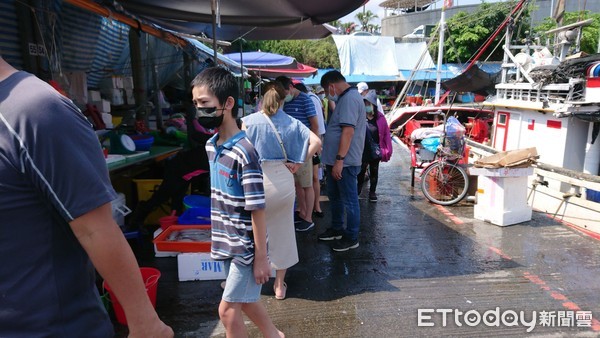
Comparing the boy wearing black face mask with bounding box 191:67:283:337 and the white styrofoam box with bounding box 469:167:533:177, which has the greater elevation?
the boy wearing black face mask with bounding box 191:67:283:337

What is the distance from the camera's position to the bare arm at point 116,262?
1154 mm

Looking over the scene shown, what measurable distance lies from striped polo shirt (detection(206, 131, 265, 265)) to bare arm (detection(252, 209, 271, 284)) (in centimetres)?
4

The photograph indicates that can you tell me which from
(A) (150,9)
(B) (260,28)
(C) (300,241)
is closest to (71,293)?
(C) (300,241)

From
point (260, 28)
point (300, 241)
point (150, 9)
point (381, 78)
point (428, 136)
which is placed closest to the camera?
point (300, 241)

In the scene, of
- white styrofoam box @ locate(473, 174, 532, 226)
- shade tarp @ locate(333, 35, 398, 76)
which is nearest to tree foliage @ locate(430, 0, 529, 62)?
shade tarp @ locate(333, 35, 398, 76)

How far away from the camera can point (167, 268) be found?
4.13 metres

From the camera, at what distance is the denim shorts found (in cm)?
227

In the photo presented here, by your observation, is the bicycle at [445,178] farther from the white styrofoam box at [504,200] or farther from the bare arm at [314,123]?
the bare arm at [314,123]

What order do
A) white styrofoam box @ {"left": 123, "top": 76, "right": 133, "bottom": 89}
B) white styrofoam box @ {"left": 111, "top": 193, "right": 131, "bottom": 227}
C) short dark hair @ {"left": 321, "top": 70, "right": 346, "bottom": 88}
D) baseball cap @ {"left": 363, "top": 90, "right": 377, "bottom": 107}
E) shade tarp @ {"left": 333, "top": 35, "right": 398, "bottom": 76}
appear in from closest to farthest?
white styrofoam box @ {"left": 111, "top": 193, "right": 131, "bottom": 227} < short dark hair @ {"left": 321, "top": 70, "right": 346, "bottom": 88} < baseball cap @ {"left": 363, "top": 90, "right": 377, "bottom": 107} < white styrofoam box @ {"left": 123, "top": 76, "right": 133, "bottom": 89} < shade tarp @ {"left": 333, "top": 35, "right": 398, "bottom": 76}

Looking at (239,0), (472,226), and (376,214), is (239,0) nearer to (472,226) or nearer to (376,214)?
(376,214)

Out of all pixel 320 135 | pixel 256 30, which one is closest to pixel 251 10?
pixel 256 30

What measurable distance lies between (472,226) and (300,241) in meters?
2.46

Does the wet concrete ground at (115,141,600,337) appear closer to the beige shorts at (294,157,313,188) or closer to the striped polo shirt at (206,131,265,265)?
the beige shorts at (294,157,313,188)

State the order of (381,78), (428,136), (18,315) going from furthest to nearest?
(381,78), (428,136), (18,315)
